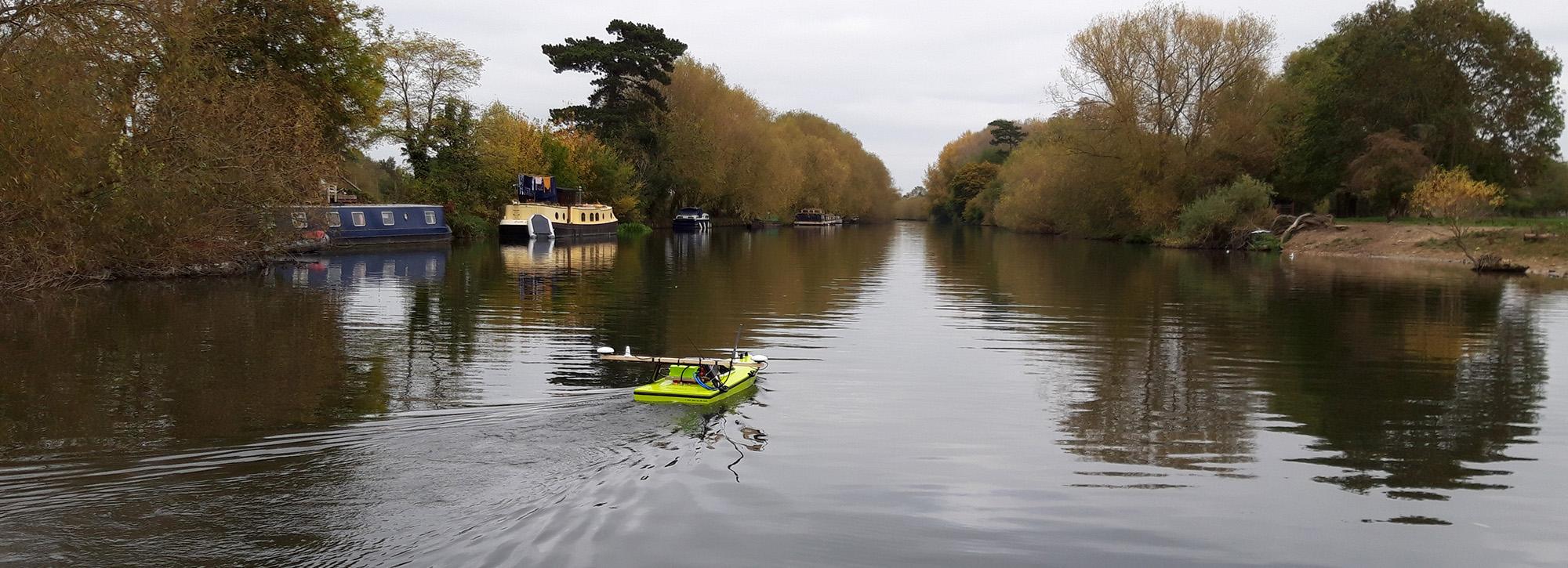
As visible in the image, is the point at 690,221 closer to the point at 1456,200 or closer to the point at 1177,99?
the point at 1177,99

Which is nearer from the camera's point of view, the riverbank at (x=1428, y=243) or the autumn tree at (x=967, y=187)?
the riverbank at (x=1428, y=243)

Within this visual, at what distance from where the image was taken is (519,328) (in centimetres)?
2017

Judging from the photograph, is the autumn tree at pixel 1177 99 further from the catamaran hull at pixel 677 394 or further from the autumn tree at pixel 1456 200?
the catamaran hull at pixel 677 394

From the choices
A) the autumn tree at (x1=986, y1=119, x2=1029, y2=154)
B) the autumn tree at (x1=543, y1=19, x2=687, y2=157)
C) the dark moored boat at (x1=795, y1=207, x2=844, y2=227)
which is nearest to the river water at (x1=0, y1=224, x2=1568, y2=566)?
the autumn tree at (x1=543, y1=19, x2=687, y2=157)

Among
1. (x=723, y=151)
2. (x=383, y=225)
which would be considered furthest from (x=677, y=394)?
(x=723, y=151)

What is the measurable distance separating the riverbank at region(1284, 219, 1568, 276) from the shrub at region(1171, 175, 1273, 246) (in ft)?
8.17

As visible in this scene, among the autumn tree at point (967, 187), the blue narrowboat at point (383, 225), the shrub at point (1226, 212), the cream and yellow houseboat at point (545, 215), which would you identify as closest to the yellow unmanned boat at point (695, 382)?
the blue narrowboat at point (383, 225)

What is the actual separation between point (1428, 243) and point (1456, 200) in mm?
4029

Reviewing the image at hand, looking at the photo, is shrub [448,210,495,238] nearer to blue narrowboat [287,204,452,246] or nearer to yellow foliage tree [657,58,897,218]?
blue narrowboat [287,204,452,246]

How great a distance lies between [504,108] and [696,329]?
51.5 metres

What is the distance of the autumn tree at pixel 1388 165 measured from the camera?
52469mm

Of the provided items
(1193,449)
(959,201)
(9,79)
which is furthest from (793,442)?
(959,201)

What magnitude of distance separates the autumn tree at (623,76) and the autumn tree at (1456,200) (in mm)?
46530

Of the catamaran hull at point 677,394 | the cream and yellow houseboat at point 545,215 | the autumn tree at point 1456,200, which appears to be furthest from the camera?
the cream and yellow houseboat at point 545,215
